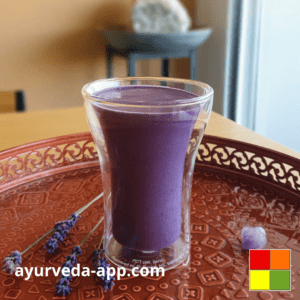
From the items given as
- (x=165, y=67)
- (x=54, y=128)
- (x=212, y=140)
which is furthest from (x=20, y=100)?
(x=165, y=67)

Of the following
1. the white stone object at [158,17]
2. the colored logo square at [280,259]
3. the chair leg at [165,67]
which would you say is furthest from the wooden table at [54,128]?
the chair leg at [165,67]

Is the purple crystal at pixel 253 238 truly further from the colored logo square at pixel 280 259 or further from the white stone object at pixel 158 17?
the white stone object at pixel 158 17

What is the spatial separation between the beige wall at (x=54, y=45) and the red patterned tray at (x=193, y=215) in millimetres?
1817

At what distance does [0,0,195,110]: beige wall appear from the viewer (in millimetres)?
2381

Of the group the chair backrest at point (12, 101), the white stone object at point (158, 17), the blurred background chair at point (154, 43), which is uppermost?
the white stone object at point (158, 17)

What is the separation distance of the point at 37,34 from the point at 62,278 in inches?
89.7

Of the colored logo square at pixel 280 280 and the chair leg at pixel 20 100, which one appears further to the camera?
the chair leg at pixel 20 100

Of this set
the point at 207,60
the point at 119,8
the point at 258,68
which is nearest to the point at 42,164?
the point at 258,68

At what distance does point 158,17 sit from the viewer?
208 cm

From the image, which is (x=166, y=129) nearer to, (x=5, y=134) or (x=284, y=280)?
(x=284, y=280)

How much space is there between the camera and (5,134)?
3.09ft

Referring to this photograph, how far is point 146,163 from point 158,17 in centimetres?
181

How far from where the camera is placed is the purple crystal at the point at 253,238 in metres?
0.48

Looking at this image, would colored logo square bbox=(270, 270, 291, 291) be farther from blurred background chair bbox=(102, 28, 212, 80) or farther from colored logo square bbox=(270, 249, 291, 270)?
blurred background chair bbox=(102, 28, 212, 80)
